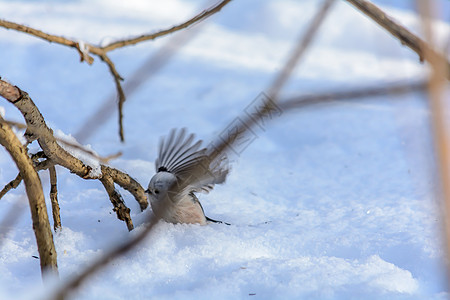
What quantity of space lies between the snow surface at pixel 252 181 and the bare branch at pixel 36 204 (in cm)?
2

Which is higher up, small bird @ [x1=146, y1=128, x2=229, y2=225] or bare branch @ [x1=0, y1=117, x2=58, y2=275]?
small bird @ [x1=146, y1=128, x2=229, y2=225]

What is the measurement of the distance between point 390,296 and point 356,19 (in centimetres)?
301

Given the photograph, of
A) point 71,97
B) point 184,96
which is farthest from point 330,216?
point 71,97

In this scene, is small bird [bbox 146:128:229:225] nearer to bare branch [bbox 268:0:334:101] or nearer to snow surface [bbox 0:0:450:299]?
snow surface [bbox 0:0:450:299]

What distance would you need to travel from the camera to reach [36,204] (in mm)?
703

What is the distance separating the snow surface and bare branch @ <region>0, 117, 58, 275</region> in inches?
0.7

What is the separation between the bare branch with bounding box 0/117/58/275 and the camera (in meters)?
0.70

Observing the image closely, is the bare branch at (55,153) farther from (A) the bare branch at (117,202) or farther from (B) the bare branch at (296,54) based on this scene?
(B) the bare branch at (296,54)

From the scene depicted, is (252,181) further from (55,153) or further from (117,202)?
(55,153)

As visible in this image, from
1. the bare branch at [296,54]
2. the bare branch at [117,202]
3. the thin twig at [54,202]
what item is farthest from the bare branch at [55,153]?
the bare branch at [296,54]

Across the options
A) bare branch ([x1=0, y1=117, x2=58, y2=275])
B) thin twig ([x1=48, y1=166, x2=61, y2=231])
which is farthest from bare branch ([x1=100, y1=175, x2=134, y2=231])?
bare branch ([x1=0, y1=117, x2=58, y2=275])

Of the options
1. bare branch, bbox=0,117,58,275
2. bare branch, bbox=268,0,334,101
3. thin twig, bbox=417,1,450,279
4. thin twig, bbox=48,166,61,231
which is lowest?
thin twig, bbox=417,1,450,279

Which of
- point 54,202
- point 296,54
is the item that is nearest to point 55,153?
point 54,202

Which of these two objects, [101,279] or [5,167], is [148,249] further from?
[5,167]
